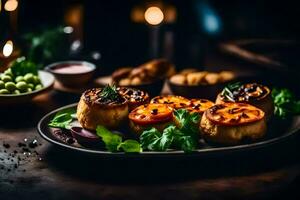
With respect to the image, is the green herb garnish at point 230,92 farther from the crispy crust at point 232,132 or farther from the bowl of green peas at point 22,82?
the bowl of green peas at point 22,82

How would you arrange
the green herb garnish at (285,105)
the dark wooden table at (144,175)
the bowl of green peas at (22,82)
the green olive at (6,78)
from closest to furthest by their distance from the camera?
the dark wooden table at (144,175) → the green herb garnish at (285,105) → the bowl of green peas at (22,82) → the green olive at (6,78)

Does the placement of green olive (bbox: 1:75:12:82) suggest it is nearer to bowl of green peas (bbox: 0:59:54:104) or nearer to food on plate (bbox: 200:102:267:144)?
bowl of green peas (bbox: 0:59:54:104)

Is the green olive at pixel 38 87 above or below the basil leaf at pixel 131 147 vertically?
above

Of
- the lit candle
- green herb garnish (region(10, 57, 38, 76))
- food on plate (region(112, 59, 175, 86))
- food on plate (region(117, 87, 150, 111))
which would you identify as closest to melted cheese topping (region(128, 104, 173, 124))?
food on plate (region(117, 87, 150, 111))

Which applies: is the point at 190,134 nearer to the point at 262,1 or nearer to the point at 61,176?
the point at 61,176

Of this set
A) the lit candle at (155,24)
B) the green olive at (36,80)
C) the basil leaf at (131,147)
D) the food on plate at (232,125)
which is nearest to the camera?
the basil leaf at (131,147)

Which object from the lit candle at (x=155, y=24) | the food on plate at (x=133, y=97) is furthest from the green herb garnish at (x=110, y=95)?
the lit candle at (x=155, y=24)
